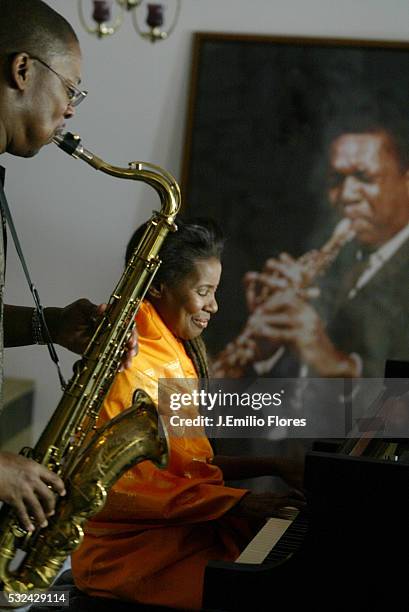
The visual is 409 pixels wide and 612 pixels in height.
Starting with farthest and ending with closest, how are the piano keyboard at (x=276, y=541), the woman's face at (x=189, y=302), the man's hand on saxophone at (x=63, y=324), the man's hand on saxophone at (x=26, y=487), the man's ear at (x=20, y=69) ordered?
the woman's face at (x=189, y=302) < the man's hand on saxophone at (x=63, y=324) < the piano keyboard at (x=276, y=541) < the man's ear at (x=20, y=69) < the man's hand on saxophone at (x=26, y=487)

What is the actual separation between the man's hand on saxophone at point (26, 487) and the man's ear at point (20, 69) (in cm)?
65

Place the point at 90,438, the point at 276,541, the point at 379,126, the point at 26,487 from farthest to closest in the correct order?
the point at 379,126, the point at 90,438, the point at 276,541, the point at 26,487

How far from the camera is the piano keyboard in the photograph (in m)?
1.82

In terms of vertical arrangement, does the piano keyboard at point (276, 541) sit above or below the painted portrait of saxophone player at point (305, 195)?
below

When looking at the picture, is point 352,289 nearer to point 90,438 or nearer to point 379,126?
point 379,126

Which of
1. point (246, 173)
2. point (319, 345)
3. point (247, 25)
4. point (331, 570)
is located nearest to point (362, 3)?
point (247, 25)

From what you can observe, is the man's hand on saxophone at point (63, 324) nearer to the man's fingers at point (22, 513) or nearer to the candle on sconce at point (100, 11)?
the man's fingers at point (22, 513)

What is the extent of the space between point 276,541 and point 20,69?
106 centimetres

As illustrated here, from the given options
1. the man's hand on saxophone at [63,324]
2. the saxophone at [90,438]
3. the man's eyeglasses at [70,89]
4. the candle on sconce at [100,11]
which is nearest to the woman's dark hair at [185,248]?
the saxophone at [90,438]

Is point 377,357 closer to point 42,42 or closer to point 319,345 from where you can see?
point 319,345

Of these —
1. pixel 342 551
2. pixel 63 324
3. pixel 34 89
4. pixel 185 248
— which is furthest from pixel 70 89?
pixel 342 551

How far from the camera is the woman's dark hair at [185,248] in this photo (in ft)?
8.07

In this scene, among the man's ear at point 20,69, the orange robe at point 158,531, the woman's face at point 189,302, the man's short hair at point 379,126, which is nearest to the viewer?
the man's ear at point 20,69

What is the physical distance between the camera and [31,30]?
5.49ft
